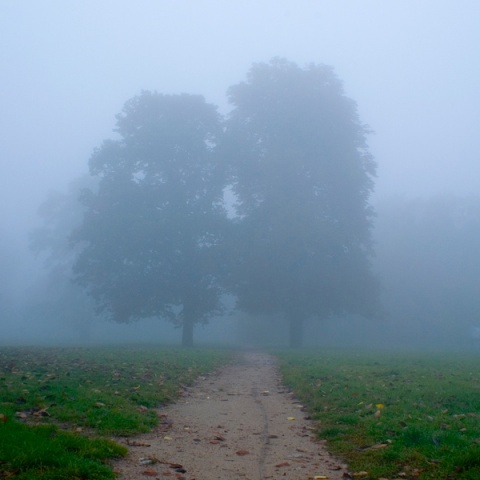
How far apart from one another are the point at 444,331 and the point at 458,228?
45.0ft

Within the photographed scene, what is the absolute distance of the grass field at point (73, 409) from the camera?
7410mm

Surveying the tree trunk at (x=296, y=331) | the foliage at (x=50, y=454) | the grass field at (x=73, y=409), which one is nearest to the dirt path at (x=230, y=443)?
the foliage at (x=50, y=454)

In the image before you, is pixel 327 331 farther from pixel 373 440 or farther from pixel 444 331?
pixel 373 440

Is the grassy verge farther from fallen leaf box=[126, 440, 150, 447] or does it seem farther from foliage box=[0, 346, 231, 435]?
foliage box=[0, 346, 231, 435]

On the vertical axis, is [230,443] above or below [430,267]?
below

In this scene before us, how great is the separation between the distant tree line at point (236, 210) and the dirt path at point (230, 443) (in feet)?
70.3

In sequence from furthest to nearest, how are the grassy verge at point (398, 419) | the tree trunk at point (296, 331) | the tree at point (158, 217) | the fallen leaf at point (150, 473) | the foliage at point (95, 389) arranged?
the tree trunk at point (296, 331) < the tree at point (158, 217) < the foliage at point (95, 389) < the grassy verge at point (398, 419) < the fallen leaf at point (150, 473)

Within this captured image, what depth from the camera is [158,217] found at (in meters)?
36.9

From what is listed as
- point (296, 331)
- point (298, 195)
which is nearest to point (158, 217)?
point (298, 195)

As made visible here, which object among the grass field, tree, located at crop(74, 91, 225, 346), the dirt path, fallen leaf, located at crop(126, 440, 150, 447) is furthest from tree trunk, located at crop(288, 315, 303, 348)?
fallen leaf, located at crop(126, 440, 150, 447)

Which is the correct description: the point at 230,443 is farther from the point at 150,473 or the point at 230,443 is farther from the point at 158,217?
the point at 158,217

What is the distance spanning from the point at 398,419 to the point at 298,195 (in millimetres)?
27279

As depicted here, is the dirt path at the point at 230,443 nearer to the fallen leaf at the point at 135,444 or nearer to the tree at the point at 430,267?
the fallen leaf at the point at 135,444

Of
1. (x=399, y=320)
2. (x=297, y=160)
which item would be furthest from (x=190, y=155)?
(x=399, y=320)
